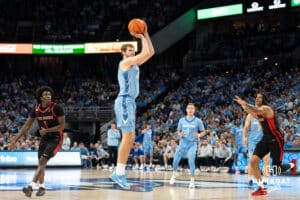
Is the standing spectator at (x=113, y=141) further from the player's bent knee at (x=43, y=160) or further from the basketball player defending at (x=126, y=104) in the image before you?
the basketball player defending at (x=126, y=104)

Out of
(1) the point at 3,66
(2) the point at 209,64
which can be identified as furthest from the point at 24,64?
(2) the point at 209,64

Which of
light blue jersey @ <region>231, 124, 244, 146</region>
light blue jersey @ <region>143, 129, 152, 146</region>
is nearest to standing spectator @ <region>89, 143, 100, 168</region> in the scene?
light blue jersey @ <region>143, 129, 152, 146</region>

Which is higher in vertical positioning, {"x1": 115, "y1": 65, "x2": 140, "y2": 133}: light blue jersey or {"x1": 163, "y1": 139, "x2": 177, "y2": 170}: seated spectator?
{"x1": 115, "y1": 65, "x2": 140, "y2": 133}: light blue jersey

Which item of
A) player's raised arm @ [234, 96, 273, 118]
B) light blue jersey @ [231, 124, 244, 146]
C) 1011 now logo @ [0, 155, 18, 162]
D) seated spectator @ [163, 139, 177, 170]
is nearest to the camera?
player's raised arm @ [234, 96, 273, 118]

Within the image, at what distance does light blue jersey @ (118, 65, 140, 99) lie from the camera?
9.03 metres

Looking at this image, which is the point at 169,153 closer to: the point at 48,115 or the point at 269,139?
the point at 269,139

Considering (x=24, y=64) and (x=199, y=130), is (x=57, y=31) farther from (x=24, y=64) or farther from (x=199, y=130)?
(x=199, y=130)

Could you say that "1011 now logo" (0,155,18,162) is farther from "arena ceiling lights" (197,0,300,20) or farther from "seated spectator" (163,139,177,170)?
"arena ceiling lights" (197,0,300,20)

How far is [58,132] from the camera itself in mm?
9539

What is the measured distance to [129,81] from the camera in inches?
357

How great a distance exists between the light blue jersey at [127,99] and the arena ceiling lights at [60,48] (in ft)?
83.9

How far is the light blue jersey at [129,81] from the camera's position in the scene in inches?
356

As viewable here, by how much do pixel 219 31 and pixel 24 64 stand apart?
14.2 metres

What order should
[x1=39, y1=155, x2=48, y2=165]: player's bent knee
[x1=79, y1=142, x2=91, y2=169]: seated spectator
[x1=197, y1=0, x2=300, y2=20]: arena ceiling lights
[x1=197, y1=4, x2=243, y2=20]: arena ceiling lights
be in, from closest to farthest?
[x1=39, y1=155, x2=48, y2=165]: player's bent knee → [x1=79, y1=142, x2=91, y2=169]: seated spectator → [x1=197, y1=0, x2=300, y2=20]: arena ceiling lights → [x1=197, y1=4, x2=243, y2=20]: arena ceiling lights
